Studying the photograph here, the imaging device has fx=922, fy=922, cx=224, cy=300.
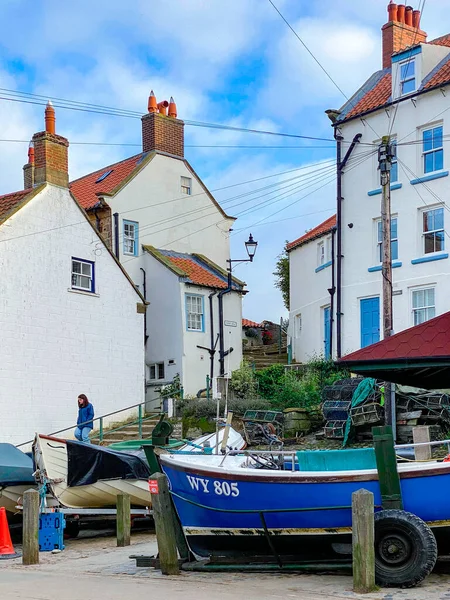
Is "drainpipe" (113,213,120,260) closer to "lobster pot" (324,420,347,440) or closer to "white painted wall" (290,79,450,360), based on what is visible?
"white painted wall" (290,79,450,360)

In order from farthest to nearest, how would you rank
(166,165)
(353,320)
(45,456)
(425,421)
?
(166,165) < (353,320) < (425,421) < (45,456)

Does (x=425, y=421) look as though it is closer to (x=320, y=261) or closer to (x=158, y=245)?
(x=320, y=261)

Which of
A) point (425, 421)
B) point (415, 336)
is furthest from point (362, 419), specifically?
point (415, 336)

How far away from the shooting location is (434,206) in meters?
29.9

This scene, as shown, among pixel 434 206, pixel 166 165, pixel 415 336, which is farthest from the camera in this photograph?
pixel 166 165

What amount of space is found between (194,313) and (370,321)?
6308mm

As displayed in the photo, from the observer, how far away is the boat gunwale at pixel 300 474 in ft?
38.1

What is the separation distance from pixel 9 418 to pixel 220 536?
13.8 m

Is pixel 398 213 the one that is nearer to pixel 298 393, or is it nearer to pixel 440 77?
pixel 440 77

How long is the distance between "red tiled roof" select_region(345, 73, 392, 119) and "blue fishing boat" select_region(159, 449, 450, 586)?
20.8m

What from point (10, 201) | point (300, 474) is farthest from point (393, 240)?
point (300, 474)

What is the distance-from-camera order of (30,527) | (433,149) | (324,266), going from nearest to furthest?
(30,527) < (433,149) < (324,266)

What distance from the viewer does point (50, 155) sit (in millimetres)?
28062

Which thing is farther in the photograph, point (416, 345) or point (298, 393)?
point (298, 393)
